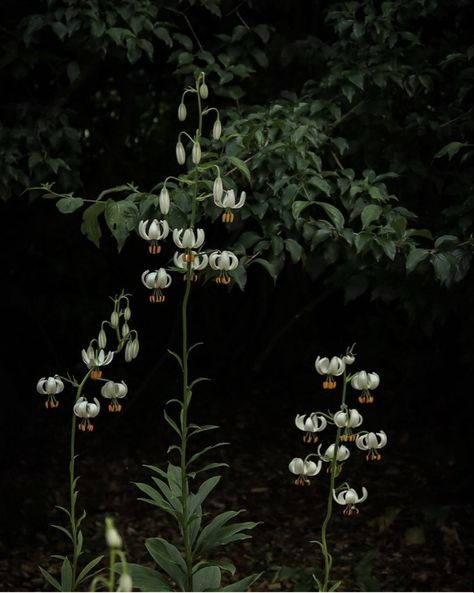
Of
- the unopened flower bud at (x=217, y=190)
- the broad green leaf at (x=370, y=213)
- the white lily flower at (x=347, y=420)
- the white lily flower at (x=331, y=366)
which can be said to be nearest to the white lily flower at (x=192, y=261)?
the unopened flower bud at (x=217, y=190)

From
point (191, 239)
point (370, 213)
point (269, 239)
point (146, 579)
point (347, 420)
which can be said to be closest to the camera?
point (191, 239)

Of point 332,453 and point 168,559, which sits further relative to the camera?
point 168,559

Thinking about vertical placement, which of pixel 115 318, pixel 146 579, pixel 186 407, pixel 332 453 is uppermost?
pixel 115 318

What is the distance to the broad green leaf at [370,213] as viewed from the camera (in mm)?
3180

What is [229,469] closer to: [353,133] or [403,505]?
[403,505]

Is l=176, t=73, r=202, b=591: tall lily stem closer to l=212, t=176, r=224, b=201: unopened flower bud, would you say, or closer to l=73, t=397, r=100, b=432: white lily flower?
l=212, t=176, r=224, b=201: unopened flower bud

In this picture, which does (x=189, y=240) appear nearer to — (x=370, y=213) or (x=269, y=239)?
(x=370, y=213)

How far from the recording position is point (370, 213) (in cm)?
319

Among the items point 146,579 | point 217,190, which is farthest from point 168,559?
point 217,190

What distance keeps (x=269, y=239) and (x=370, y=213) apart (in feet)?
1.46

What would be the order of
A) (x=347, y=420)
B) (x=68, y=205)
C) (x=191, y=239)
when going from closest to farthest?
1. (x=191, y=239)
2. (x=347, y=420)
3. (x=68, y=205)

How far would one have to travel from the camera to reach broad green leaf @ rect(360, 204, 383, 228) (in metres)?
3.18

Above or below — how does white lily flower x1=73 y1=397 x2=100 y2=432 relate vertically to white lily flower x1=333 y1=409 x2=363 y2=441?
above

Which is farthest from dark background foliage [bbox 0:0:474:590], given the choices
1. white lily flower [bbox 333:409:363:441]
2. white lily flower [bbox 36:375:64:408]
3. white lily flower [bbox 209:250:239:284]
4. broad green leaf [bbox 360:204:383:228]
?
white lily flower [bbox 333:409:363:441]
